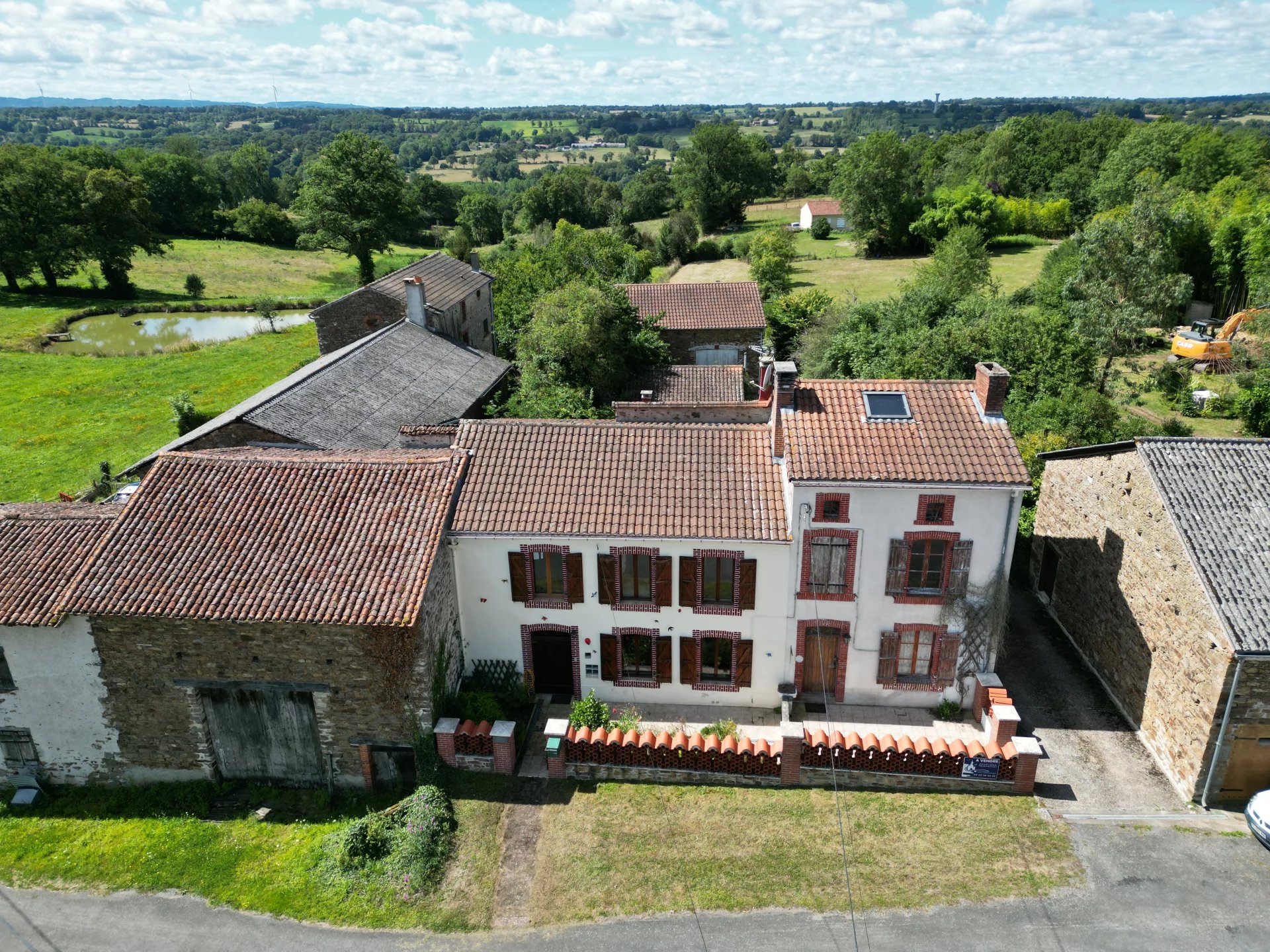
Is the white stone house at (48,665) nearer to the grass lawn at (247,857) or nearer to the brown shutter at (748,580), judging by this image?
the grass lawn at (247,857)

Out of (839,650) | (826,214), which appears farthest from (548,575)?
(826,214)

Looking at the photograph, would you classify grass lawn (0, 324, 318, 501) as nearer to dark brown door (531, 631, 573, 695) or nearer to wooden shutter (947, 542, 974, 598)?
dark brown door (531, 631, 573, 695)

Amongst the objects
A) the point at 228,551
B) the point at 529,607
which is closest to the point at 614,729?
the point at 529,607

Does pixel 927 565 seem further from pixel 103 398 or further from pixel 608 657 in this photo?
pixel 103 398

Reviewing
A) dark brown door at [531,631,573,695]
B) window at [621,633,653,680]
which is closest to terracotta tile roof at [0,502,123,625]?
dark brown door at [531,631,573,695]

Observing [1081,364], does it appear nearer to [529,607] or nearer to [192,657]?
[529,607]
